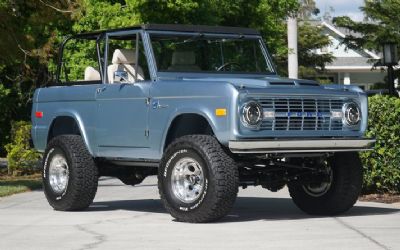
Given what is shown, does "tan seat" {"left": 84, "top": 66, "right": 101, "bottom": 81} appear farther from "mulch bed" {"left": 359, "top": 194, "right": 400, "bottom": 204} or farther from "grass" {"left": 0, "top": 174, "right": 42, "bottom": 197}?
"mulch bed" {"left": 359, "top": 194, "right": 400, "bottom": 204}

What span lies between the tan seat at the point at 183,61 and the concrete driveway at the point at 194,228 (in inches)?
69.6

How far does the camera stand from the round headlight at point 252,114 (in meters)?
10.0

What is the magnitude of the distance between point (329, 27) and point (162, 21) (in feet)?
123

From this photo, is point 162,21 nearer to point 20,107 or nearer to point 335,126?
point 20,107

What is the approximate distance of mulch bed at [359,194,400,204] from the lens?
13.1 meters

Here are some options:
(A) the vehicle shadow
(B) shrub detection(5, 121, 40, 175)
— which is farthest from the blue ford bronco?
(B) shrub detection(5, 121, 40, 175)

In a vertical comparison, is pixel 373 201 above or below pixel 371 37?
below

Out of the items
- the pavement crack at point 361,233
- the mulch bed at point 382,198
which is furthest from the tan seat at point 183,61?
the mulch bed at point 382,198

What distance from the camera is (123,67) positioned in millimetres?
11969

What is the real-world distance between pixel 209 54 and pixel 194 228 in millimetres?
2792

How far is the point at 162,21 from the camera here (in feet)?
79.1

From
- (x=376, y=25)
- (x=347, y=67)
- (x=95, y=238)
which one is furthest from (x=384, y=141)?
(x=347, y=67)

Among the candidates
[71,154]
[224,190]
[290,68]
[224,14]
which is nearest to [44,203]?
[71,154]

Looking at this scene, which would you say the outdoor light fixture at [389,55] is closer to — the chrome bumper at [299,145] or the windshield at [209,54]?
the windshield at [209,54]
